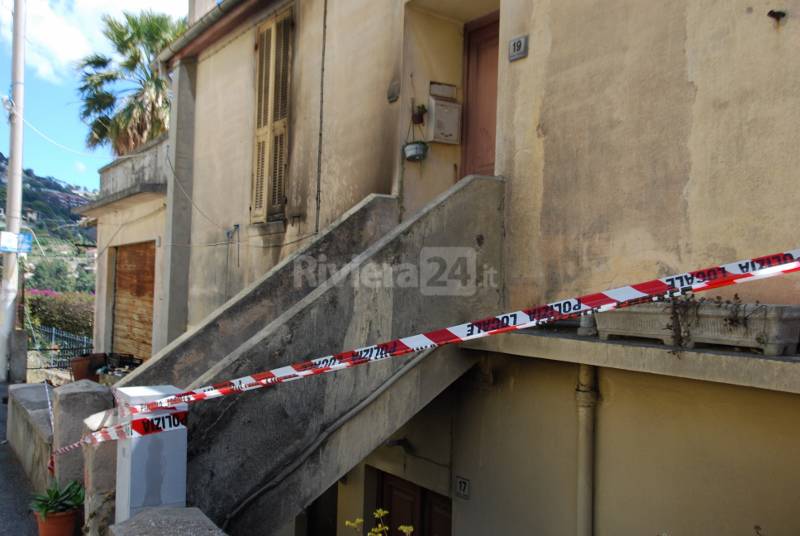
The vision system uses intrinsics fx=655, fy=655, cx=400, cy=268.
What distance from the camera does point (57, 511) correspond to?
5027 millimetres

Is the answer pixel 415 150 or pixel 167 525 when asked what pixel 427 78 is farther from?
pixel 167 525

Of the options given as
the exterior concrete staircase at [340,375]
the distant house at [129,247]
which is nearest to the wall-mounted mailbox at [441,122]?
the exterior concrete staircase at [340,375]

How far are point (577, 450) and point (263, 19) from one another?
23.5 ft

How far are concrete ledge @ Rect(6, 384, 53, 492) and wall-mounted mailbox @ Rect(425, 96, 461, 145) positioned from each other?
4.54m

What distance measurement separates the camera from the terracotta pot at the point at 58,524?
4992mm

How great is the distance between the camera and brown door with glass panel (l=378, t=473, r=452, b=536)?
631cm

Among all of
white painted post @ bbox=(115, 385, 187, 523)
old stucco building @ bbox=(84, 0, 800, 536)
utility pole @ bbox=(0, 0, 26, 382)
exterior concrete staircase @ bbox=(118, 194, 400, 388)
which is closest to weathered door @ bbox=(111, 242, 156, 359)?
utility pole @ bbox=(0, 0, 26, 382)

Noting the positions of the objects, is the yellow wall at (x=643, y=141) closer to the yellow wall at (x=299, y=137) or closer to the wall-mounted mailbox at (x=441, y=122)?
the wall-mounted mailbox at (x=441, y=122)

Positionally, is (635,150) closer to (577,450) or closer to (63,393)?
(577,450)

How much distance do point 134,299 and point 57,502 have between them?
32.7ft

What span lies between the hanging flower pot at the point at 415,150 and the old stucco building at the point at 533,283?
0.10 m

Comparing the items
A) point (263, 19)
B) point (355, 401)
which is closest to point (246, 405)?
point (355, 401)

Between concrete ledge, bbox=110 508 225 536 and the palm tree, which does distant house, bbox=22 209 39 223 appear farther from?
concrete ledge, bbox=110 508 225 536

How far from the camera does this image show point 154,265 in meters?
13.4
